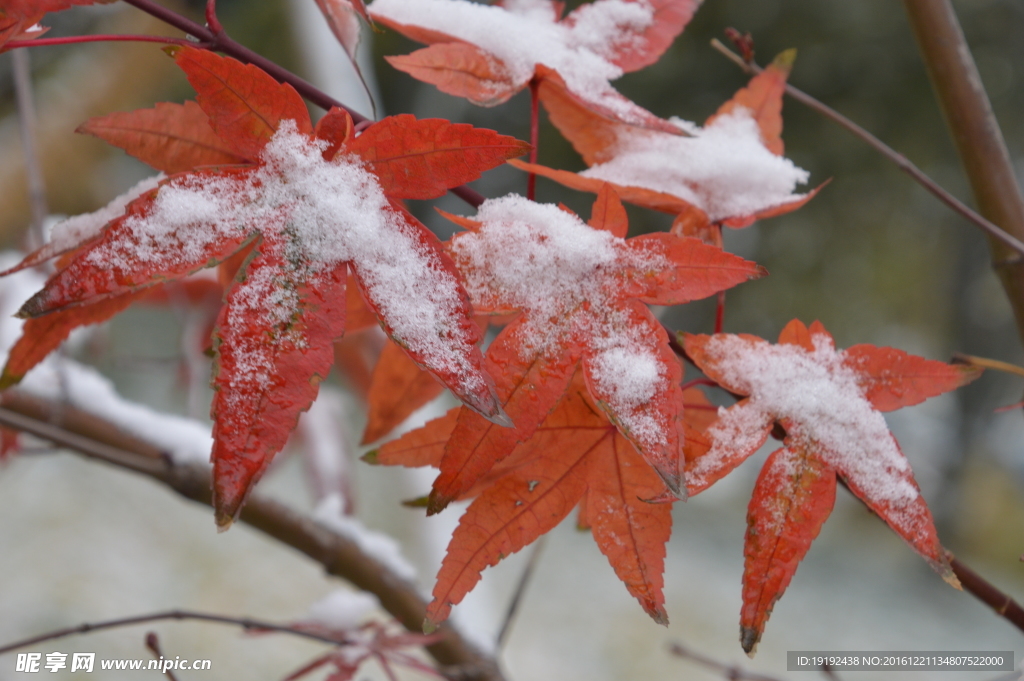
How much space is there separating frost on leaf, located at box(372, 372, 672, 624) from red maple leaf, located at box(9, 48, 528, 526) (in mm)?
45

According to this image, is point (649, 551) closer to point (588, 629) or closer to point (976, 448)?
point (588, 629)

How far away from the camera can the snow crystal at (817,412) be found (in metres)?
0.20

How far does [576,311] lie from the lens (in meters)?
0.20

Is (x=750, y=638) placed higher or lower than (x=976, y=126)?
lower

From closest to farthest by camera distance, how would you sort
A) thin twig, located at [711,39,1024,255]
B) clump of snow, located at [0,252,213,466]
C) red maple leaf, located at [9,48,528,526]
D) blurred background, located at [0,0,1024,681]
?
red maple leaf, located at [9,48,528,526]
thin twig, located at [711,39,1024,255]
clump of snow, located at [0,252,213,466]
blurred background, located at [0,0,1024,681]

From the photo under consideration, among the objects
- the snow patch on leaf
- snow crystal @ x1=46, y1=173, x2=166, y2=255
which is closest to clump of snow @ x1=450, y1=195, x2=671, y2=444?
the snow patch on leaf

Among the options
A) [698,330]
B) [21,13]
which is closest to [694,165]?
[21,13]

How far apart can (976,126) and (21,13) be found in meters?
0.38

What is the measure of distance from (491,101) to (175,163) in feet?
0.37

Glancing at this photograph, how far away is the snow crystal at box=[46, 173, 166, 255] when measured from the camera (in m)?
0.22

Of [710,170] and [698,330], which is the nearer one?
[710,170]

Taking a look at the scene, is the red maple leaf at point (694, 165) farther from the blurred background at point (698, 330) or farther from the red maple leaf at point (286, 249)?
the blurred background at point (698, 330)

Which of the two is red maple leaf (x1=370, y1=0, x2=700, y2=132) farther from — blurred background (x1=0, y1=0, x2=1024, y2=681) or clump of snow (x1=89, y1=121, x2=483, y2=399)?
blurred background (x1=0, y1=0, x2=1024, y2=681)

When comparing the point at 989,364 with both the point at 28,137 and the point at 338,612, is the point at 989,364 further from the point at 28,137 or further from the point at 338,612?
the point at 28,137
